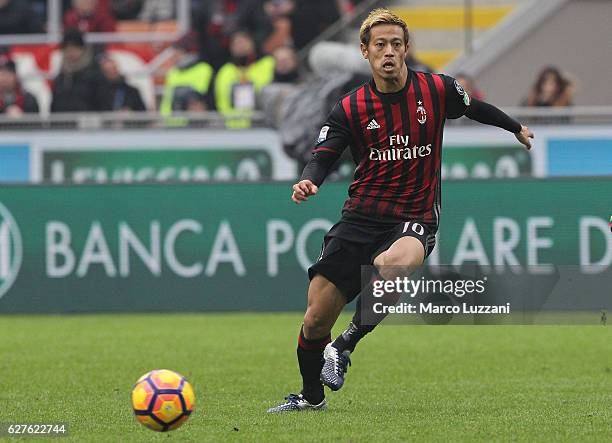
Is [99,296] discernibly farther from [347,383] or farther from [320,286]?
[320,286]

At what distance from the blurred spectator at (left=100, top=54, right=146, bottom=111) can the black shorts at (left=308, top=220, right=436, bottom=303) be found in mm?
10748

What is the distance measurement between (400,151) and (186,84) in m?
11.3

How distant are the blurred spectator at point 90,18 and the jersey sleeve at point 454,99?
13367 millimetres

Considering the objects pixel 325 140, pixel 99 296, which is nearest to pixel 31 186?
pixel 99 296

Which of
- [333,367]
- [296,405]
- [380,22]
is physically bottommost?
[296,405]

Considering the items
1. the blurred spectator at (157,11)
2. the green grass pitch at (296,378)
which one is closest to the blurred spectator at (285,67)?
the blurred spectator at (157,11)

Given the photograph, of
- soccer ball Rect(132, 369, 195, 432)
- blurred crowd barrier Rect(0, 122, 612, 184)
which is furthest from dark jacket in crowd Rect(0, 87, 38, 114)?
soccer ball Rect(132, 369, 195, 432)

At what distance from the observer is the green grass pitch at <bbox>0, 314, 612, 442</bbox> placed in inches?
292

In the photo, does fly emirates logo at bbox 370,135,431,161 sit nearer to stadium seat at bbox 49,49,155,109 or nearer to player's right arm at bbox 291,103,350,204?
player's right arm at bbox 291,103,350,204

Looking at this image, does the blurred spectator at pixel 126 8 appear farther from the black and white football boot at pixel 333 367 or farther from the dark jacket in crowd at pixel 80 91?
the black and white football boot at pixel 333 367

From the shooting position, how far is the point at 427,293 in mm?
8336

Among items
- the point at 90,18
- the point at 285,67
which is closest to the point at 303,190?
the point at 285,67

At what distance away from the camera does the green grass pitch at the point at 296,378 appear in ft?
24.3

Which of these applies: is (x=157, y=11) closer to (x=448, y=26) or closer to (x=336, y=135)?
(x=448, y=26)
